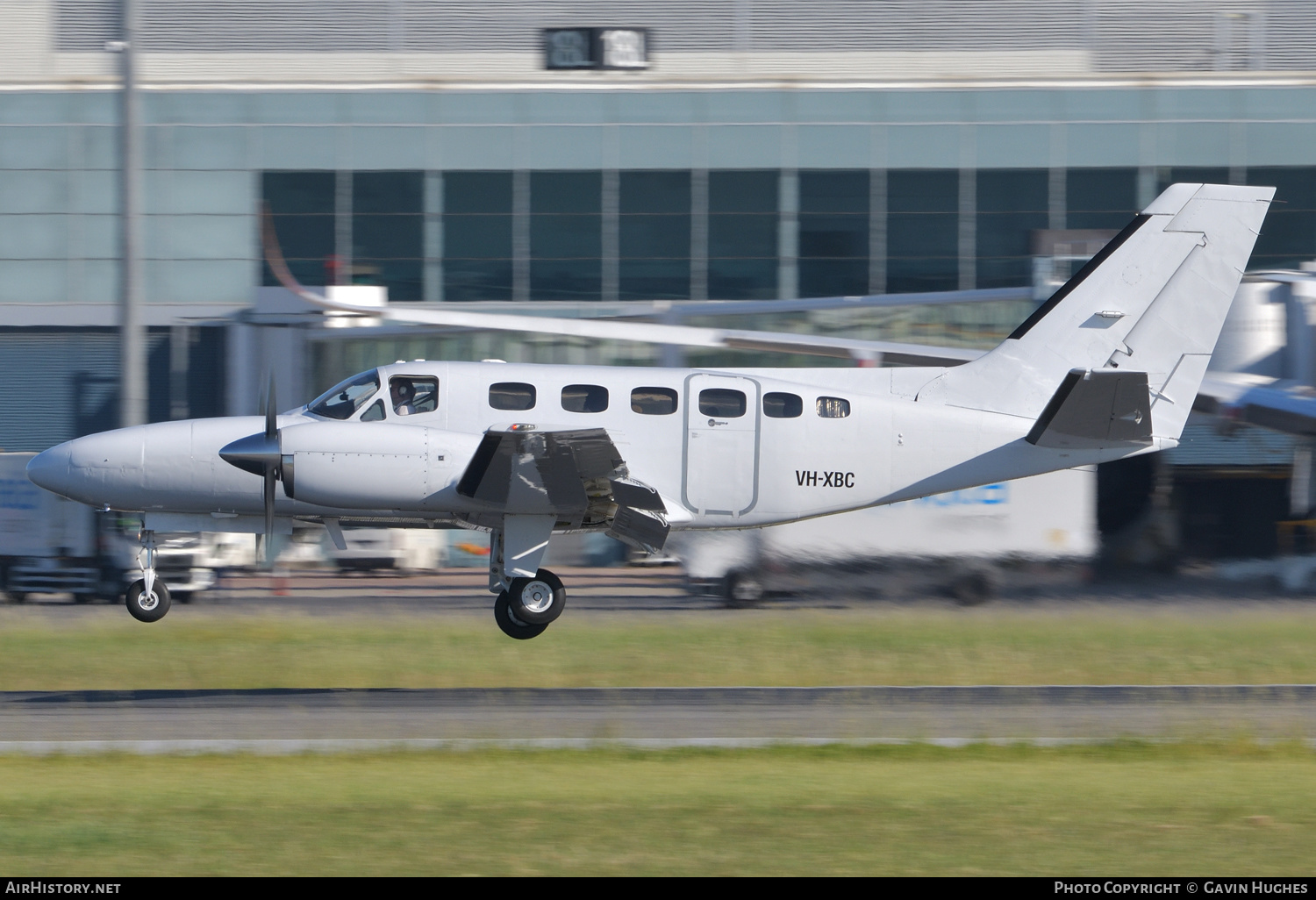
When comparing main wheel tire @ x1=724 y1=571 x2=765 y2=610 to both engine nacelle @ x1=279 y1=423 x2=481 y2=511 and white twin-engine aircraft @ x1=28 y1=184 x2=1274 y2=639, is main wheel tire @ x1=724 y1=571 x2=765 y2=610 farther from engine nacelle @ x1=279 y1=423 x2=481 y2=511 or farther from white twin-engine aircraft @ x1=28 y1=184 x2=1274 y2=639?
engine nacelle @ x1=279 y1=423 x2=481 y2=511

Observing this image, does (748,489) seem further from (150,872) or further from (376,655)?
(150,872)

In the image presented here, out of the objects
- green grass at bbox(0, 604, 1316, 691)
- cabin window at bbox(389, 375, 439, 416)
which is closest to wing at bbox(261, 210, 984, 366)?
green grass at bbox(0, 604, 1316, 691)

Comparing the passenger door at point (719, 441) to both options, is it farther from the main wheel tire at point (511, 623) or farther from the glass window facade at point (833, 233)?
the glass window facade at point (833, 233)

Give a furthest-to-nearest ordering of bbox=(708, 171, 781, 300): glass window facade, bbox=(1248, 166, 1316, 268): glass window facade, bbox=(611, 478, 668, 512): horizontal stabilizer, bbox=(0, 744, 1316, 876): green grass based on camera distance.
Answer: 1. bbox=(708, 171, 781, 300): glass window facade
2. bbox=(1248, 166, 1316, 268): glass window facade
3. bbox=(611, 478, 668, 512): horizontal stabilizer
4. bbox=(0, 744, 1316, 876): green grass

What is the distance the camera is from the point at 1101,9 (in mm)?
37375

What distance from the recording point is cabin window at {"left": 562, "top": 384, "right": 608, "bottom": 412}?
15469 mm

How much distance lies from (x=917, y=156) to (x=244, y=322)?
55.4 feet

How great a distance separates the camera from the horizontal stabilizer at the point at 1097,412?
51.5 ft

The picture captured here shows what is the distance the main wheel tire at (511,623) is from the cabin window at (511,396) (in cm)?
227

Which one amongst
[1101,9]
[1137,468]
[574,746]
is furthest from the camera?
[1101,9]

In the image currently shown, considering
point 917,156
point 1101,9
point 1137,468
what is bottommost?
point 1137,468

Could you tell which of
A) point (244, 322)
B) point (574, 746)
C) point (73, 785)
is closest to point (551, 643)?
point (574, 746)

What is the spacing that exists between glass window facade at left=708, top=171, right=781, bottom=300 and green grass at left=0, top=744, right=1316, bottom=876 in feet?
74.0

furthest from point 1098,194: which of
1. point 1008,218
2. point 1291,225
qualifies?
point 1291,225
